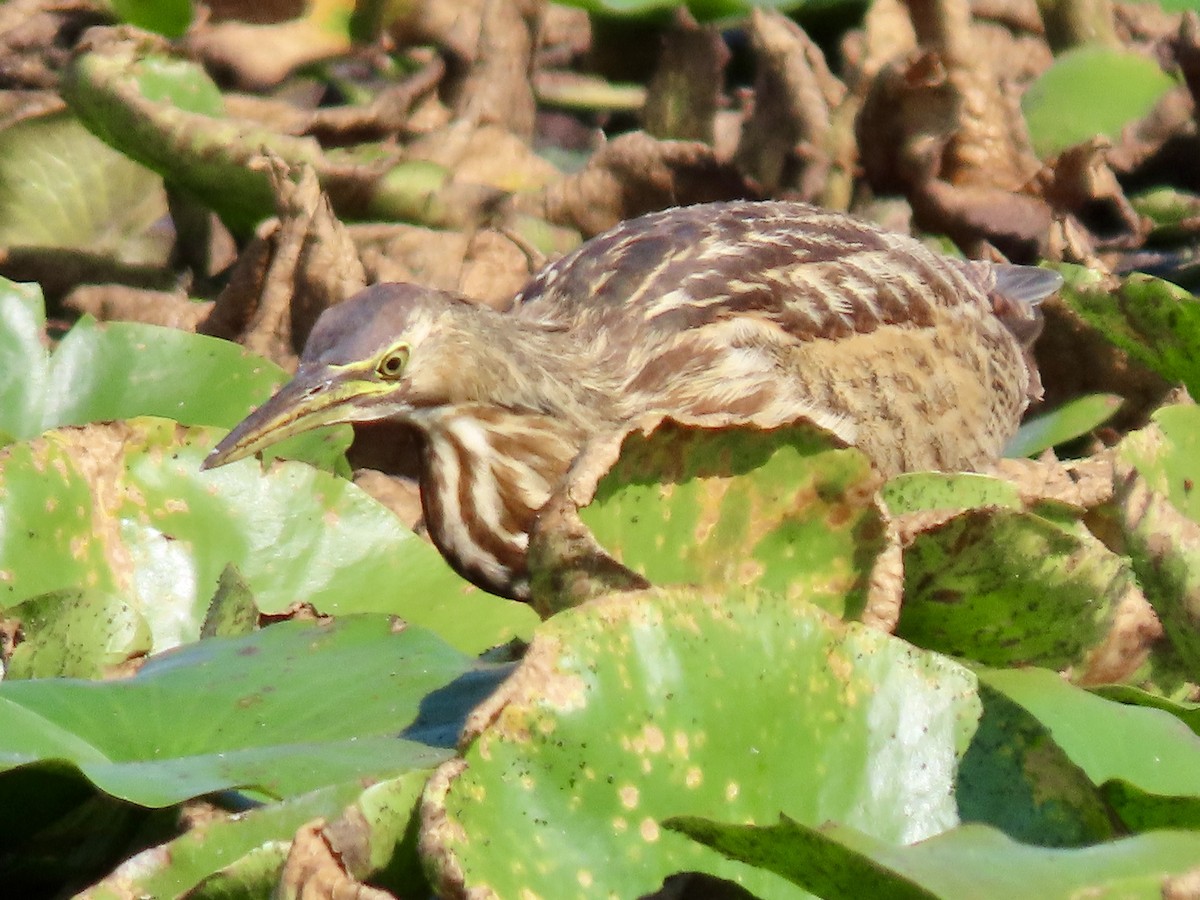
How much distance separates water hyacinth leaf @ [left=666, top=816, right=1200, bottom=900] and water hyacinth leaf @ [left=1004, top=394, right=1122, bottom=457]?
144 cm

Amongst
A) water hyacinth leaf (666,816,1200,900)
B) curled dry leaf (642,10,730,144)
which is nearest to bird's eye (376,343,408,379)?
water hyacinth leaf (666,816,1200,900)

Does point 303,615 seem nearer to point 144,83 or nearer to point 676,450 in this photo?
point 676,450

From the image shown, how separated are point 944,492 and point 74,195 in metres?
1.82

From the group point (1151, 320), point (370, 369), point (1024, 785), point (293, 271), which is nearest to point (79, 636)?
point (370, 369)

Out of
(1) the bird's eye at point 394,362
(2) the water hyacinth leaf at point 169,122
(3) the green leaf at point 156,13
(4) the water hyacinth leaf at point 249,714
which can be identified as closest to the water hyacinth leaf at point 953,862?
(4) the water hyacinth leaf at point 249,714

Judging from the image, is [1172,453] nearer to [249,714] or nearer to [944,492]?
[944,492]

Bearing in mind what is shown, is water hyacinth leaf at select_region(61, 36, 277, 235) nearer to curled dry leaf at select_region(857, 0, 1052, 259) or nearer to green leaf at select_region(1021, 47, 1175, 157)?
curled dry leaf at select_region(857, 0, 1052, 259)

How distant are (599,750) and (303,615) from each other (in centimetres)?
63

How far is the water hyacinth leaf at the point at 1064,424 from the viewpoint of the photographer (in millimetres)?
2588

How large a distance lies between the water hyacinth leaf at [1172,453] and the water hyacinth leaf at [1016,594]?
12cm

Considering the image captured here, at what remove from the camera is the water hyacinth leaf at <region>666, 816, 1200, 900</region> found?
106 cm

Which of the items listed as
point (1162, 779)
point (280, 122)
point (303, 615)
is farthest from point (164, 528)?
point (280, 122)

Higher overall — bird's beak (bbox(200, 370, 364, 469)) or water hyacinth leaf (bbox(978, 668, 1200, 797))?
water hyacinth leaf (bbox(978, 668, 1200, 797))

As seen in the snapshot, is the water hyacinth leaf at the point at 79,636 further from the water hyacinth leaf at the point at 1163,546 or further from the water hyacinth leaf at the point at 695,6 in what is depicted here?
the water hyacinth leaf at the point at 695,6
